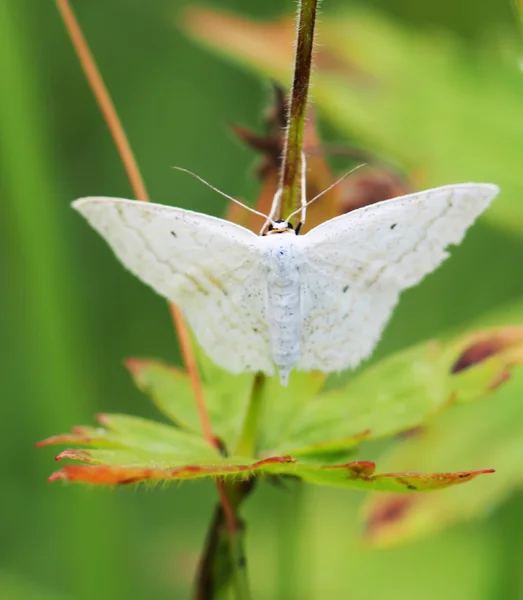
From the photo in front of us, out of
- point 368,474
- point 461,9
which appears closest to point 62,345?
point 368,474

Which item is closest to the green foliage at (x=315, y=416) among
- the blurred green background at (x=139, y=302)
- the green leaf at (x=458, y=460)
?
the green leaf at (x=458, y=460)

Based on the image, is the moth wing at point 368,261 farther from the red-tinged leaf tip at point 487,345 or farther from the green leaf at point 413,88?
the green leaf at point 413,88

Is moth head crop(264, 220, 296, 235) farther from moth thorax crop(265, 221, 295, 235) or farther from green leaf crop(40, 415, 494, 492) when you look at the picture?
green leaf crop(40, 415, 494, 492)

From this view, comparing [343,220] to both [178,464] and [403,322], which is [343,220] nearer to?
[178,464]

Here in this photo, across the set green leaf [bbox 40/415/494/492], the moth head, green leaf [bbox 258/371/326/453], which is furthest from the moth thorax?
green leaf [bbox 40/415/494/492]

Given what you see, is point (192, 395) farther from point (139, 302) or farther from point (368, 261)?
point (139, 302)
